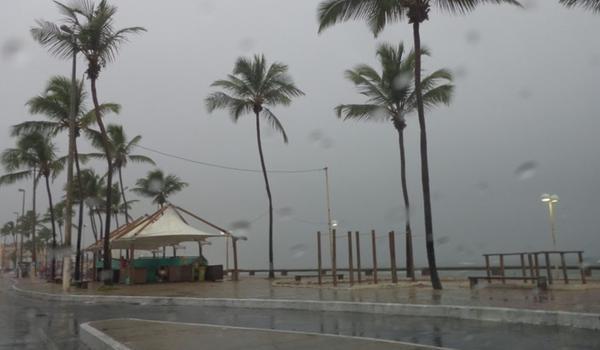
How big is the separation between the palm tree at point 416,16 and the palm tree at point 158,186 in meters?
36.0

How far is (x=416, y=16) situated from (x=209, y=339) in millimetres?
11978

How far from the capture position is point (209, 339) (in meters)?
9.00

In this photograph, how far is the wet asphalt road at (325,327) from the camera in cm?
845

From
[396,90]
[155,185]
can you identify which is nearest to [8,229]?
[155,185]

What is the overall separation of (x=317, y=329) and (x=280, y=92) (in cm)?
2141

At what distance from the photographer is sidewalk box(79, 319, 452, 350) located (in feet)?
26.6

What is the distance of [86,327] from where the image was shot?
10.6 metres

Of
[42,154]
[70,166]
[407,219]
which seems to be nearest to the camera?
[407,219]

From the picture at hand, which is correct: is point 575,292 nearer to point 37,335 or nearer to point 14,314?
point 37,335

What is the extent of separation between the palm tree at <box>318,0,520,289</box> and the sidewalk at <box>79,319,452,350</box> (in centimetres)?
823

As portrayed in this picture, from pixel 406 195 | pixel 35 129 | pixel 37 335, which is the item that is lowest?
pixel 37 335

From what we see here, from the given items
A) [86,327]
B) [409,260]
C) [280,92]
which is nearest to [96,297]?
[86,327]

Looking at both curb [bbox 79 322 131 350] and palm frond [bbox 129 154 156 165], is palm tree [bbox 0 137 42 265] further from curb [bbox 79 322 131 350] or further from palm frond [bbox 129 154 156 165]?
curb [bbox 79 322 131 350]

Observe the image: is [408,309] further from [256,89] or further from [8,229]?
[8,229]
